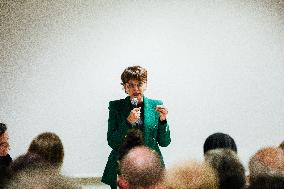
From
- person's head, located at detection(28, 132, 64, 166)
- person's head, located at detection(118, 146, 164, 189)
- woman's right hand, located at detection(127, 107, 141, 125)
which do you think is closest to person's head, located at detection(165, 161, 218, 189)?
person's head, located at detection(118, 146, 164, 189)

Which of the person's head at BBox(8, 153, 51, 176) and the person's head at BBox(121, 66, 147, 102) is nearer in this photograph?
the person's head at BBox(8, 153, 51, 176)

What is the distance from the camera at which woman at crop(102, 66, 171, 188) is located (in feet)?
9.57

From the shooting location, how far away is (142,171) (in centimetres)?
167

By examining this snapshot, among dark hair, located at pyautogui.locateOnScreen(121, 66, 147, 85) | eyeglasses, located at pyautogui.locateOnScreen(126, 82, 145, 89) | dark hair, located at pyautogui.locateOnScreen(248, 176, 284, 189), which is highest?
dark hair, located at pyautogui.locateOnScreen(121, 66, 147, 85)

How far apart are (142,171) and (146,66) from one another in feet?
9.34

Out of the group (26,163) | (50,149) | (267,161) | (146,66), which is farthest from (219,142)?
(146,66)

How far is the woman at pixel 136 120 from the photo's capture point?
2918mm

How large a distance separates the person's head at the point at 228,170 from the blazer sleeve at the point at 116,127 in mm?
1048

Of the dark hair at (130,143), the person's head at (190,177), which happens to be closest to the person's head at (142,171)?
the person's head at (190,177)

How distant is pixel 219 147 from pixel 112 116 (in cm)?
95

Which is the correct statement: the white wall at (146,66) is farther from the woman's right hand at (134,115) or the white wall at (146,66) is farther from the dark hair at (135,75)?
the woman's right hand at (134,115)

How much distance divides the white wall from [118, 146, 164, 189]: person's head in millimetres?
2677

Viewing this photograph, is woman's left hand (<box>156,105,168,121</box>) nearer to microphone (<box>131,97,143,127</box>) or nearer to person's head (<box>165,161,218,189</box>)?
microphone (<box>131,97,143,127</box>)

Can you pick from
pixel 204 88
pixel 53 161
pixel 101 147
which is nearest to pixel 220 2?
pixel 204 88
